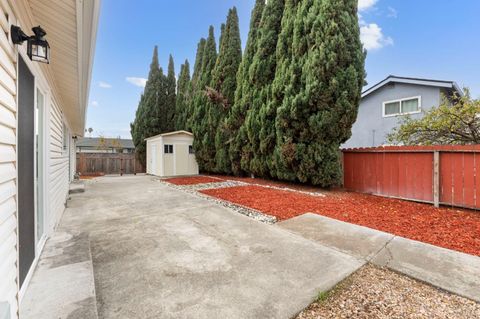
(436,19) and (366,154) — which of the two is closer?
(366,154)

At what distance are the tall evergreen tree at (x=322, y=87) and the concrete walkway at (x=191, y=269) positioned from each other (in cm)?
421

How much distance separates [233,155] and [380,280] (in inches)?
Answer: 376

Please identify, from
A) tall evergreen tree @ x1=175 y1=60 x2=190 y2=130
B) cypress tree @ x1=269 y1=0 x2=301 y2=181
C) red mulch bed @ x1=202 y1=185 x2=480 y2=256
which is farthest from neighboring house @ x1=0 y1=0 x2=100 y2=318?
tall evergreen tree @ x1=175 y1=60 x2=190 y2=130

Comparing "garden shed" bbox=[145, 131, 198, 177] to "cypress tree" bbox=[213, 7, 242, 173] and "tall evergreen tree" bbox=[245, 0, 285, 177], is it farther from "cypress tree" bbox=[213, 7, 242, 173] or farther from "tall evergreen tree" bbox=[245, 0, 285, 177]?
"tall evergreen tree" bbox=[245, 0, 285, 177]

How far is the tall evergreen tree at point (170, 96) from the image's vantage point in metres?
17.1

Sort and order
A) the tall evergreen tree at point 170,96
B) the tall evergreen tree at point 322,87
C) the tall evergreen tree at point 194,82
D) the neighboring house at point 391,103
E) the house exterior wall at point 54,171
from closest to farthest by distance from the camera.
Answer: the house exterior wall at point 54,171, the tall evergreen tree at point 322,87, the neighboring house at point 391,103, the tall evergreen tree at point 194,82, the tall evergreen tree at point 170,96

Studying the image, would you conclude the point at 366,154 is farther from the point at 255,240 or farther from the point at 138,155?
the point at 138,155

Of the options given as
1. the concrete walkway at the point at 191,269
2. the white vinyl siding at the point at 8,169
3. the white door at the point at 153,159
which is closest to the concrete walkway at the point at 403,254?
the concrete walkway at the point at 191,269

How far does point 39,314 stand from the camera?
1.70 meters

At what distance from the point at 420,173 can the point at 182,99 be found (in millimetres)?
15089

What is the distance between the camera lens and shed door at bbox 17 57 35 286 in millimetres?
1928

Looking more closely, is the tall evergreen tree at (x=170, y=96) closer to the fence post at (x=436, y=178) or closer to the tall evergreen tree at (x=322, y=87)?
the tall evergreen tree at (x=322, y=87)

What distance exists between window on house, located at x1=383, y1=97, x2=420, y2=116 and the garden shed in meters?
10.8

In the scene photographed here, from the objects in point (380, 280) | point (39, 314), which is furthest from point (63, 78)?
point (380, 280)
